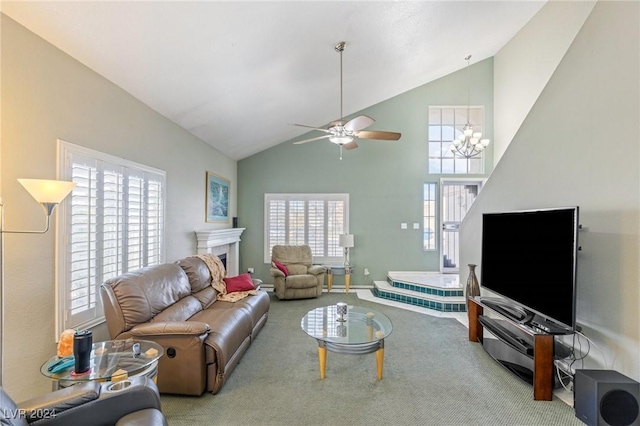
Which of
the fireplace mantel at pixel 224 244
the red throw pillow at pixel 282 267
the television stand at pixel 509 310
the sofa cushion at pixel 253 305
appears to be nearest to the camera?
the television stand at pixel 509 310

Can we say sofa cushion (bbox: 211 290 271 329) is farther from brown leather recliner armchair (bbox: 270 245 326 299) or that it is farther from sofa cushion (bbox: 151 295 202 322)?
brown leather recliner armchair (bbox: 270 245 326 299)

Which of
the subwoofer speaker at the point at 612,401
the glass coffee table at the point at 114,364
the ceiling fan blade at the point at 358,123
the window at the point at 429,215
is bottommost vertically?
the subwoofer speaker at the point at 612,401


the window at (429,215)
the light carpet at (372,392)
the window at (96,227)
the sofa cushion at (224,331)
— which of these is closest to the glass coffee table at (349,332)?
the light carpet at (372,392)

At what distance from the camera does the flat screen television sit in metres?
2.34

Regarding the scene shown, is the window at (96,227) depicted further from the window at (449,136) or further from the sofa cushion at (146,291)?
the window at (449,136)

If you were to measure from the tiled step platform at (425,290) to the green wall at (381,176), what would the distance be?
15.1 inches

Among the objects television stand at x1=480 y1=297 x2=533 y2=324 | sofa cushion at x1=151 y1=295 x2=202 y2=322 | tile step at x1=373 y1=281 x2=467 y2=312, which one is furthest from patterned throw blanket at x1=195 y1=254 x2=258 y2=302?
television stand at x1=480 y1=297 x2=533 y2=324

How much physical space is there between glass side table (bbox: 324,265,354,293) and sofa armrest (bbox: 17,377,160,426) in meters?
4.52

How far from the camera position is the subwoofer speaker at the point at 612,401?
2.02m

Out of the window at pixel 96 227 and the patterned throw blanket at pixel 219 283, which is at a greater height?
the window at pixel 96 227

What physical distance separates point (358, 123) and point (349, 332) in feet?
6.98

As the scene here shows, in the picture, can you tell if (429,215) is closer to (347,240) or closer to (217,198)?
(347,240)

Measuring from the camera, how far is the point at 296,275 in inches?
219

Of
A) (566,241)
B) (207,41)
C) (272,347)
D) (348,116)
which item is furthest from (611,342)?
(348,116)
